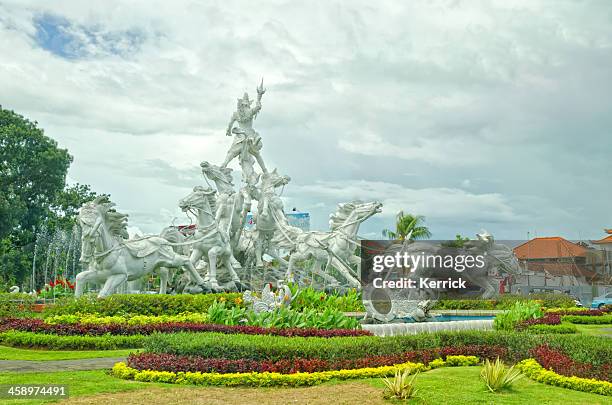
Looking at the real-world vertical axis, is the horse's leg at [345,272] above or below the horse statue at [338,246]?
below

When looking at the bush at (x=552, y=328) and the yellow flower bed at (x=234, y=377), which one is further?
the bush at (x=552, y=328)

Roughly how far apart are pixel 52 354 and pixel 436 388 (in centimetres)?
705

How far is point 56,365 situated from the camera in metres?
9.40

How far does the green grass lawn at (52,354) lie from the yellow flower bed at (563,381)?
21.8ft

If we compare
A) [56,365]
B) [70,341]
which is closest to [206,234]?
[70,341]

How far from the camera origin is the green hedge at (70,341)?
11180 mm

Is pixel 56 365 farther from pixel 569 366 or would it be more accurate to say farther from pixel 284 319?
pixel 569 366

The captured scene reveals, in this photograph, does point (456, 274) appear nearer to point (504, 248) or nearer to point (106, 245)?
point (504, 248)

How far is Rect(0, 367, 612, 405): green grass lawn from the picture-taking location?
7.26 metres

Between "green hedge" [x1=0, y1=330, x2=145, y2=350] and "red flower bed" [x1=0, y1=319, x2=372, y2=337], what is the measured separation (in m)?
0.26

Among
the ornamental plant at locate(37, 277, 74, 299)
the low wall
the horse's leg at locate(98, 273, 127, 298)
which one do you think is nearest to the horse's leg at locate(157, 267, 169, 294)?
the horse's leg at locate(98, 273, 127, 298)

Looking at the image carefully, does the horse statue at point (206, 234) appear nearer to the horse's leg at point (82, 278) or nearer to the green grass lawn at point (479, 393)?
the horse's leg at point (82, 278)

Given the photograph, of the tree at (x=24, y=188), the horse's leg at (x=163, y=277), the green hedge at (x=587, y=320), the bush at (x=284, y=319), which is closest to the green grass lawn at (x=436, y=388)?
the bush at (x=284, y=319)

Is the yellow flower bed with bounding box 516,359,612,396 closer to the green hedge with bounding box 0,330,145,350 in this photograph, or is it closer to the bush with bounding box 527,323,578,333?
the bush with bounding box 527,323,578,333
